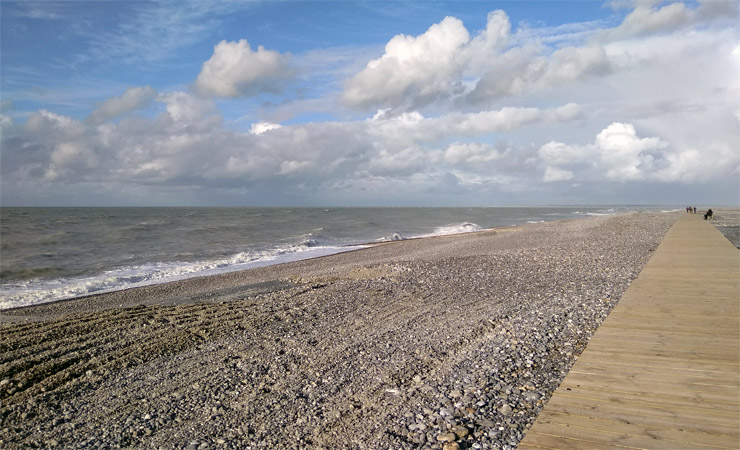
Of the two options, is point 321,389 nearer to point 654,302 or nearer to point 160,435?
point 160,435

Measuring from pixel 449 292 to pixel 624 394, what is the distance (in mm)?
7046

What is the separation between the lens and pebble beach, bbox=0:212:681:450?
4.68 m

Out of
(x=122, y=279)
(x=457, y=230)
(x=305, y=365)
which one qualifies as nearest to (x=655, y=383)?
(x=305, y=365)

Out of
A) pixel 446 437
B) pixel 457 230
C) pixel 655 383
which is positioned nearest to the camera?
pixel 446 437

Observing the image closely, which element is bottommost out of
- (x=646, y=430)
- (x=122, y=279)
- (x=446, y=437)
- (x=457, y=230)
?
(x=122, y=279)

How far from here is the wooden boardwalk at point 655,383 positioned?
11.3 feet

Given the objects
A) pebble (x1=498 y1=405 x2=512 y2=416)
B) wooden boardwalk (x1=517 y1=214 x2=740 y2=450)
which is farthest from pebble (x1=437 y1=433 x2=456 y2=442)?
wooden boardwalk (x1=517 y1=214 x2=740 y2=450)

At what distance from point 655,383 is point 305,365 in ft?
14.2

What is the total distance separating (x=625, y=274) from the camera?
40.8 ft

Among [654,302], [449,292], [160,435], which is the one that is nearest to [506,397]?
[160,435]

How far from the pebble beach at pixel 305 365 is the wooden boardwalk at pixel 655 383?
0.60m

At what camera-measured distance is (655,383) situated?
4.41m

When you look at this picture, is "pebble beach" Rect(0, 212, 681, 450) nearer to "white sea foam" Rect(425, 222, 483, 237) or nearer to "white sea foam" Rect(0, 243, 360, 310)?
"white sea foam" Rect(0, 243, 360, 310)

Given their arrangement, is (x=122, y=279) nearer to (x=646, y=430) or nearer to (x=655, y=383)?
(x=655, y=383)
